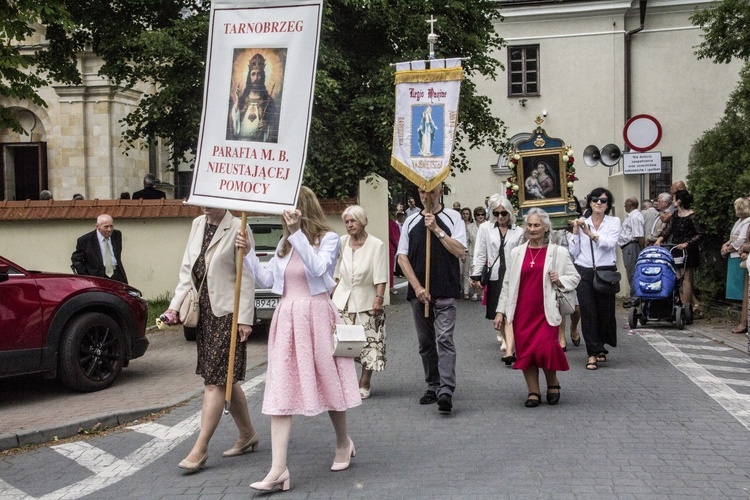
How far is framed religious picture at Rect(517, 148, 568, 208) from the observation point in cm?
1628

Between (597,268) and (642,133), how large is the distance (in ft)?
22.0

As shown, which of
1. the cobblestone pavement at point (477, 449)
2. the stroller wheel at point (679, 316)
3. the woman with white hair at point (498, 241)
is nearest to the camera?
the cobblestone pavement at point (477, 449)

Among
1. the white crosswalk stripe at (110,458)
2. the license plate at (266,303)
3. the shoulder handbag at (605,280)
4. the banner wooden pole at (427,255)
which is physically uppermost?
the banner wooden pole at (427,255)

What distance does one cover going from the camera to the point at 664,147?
3522 centimetres

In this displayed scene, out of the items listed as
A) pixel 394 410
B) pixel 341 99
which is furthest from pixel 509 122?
pixel 394 410

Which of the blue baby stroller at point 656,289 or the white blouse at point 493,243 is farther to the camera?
the blue baby stroller at point 656,289

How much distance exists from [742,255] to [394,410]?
24.6 ft

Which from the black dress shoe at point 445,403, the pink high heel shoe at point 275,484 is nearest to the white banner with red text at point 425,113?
the black dress shoe at point 445,403

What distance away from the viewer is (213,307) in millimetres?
6848

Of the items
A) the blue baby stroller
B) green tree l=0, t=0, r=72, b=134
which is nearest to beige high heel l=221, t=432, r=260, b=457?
green tree l=0, t=0, r=72, b=134

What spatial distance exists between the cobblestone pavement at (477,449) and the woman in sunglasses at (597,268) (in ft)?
1.86

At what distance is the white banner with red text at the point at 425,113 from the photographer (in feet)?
31.6

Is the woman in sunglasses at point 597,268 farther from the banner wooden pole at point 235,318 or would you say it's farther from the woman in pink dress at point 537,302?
the banner wooden pole at point 235,318

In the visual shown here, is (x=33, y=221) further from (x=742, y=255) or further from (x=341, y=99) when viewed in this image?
(x=742, y=255)
